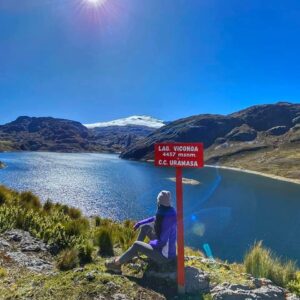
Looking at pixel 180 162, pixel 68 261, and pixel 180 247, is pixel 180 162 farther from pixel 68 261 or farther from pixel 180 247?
pixel 68 261

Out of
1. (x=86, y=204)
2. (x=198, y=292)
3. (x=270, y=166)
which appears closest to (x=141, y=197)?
(x=86, y=204)

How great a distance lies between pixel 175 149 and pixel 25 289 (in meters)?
4.58

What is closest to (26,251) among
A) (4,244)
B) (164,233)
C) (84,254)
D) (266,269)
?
(4,244)

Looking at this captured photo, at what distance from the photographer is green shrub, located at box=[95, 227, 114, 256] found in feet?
36.6

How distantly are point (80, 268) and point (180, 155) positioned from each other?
153 inches

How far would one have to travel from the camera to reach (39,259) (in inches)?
383

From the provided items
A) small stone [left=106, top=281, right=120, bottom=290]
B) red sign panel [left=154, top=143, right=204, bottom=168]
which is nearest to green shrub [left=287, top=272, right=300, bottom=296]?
red sign panel [left=154, top=143, right=204, bottom=168]

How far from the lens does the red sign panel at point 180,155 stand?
799 centimetres

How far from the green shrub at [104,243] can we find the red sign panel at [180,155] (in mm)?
4198

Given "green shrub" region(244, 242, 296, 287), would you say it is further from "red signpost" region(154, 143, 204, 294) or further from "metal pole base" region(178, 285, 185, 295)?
"red signpost" region(154, 143, 204, 294)

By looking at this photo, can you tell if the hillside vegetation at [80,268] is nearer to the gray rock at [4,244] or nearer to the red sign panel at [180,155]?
the gray rock at [4,244]

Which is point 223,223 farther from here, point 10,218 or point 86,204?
point 10,218

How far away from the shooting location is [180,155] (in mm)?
8172

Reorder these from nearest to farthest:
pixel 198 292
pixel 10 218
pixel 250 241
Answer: pixel 198 292 → pixel 10 218 → pixel 250 241
